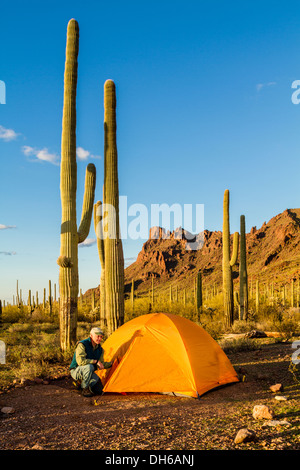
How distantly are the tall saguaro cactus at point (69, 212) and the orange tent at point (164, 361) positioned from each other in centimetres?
267

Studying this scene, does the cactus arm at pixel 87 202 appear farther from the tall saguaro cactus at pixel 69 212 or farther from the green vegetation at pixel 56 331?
the green vegetation at pixel 56 331

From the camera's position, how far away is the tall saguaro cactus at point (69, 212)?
10.9 m

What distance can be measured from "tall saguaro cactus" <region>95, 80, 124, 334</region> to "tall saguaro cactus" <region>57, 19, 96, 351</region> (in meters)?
0.69

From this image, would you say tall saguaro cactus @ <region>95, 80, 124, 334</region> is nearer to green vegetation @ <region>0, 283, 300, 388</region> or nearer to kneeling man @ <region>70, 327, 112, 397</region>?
green vegetation @ <region>0, 283, 300, 388</region>

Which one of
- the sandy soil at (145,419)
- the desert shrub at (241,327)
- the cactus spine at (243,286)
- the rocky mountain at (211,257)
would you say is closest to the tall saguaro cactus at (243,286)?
the cactus spine at (243,286)

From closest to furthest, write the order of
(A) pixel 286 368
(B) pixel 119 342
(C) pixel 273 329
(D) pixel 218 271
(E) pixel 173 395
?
1. (E) pixel 173 395
2. (B) pixel 119 342
3. (A) pixel 286 368
4. (C) pixel 273 329
5. (D) pixel 218 271

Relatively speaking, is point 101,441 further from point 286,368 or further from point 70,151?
point 70,151

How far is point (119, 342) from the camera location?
835 cm

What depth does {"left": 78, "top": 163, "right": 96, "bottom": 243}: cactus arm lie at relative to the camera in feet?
37.8

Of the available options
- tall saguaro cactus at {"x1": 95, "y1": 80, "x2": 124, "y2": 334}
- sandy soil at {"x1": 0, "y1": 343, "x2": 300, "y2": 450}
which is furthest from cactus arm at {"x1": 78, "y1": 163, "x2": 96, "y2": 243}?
sandy soil at {"x1": 0, "y1": 343, "x2": 300, "y2": 450}

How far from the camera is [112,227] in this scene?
456 inches
